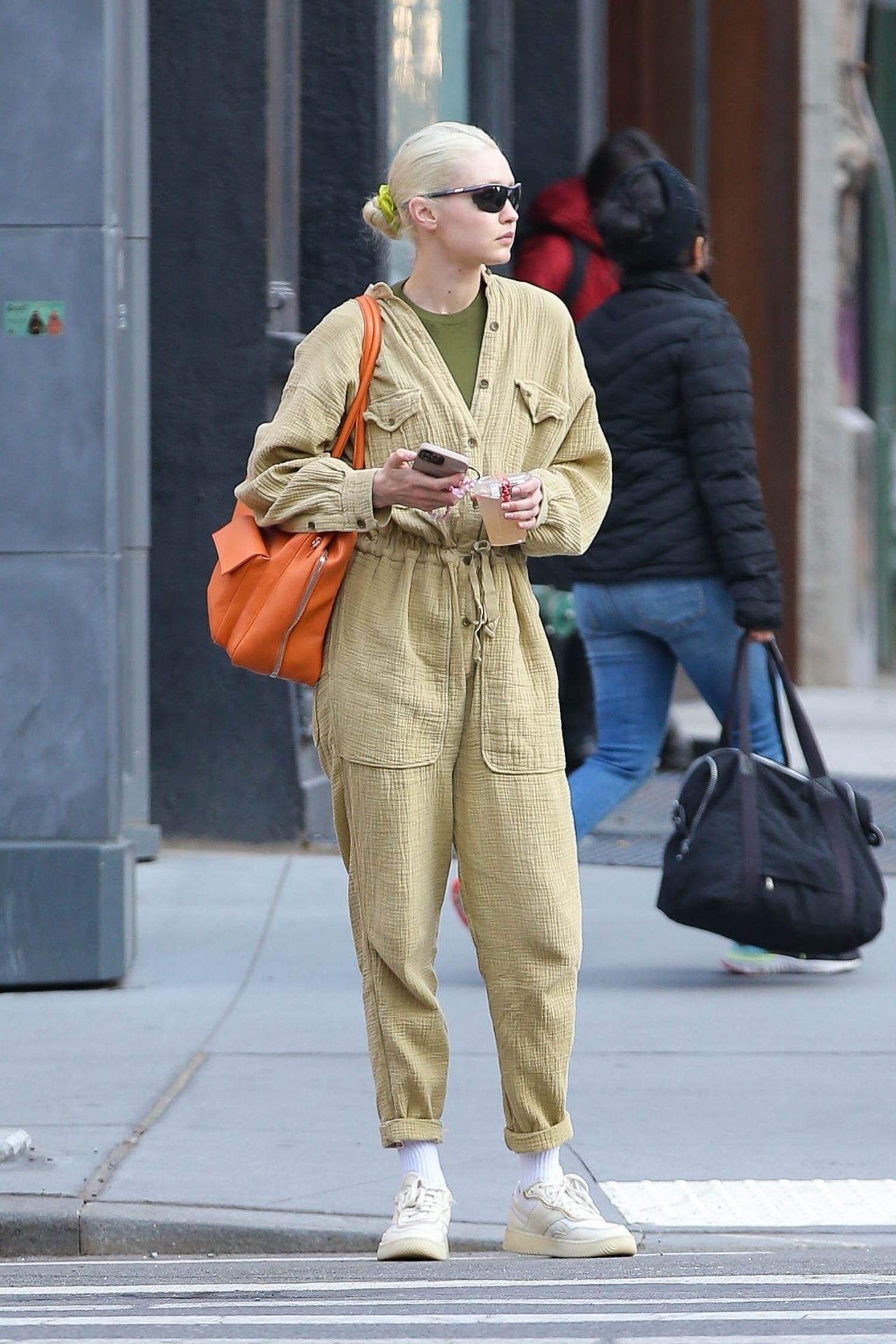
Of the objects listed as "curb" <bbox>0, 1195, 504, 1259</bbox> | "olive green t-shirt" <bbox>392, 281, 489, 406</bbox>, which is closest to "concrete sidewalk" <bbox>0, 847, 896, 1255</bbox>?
"curb" <bbox>0, 1195, 504, 1259</bbox>

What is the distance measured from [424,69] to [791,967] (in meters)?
4.67

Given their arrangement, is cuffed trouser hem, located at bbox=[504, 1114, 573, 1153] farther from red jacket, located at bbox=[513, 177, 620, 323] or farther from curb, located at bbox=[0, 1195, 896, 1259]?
red jacket, located at bbox=[513, 177, 620, 323]

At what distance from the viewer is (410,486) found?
12.5ft

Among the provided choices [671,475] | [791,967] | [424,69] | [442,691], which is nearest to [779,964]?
[791,967]

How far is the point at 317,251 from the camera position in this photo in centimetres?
848

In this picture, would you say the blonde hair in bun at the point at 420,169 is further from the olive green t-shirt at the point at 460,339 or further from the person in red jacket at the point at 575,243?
the person in red jacket at the point at 575,243

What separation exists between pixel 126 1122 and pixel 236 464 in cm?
339

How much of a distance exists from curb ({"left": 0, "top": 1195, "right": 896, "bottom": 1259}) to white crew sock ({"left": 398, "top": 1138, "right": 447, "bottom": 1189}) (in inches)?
5.8

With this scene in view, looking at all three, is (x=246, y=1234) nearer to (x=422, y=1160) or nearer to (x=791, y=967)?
(x=422, y=1160)

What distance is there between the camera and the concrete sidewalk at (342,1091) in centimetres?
428

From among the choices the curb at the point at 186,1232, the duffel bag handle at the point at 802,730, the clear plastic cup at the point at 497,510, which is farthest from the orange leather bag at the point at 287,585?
the duffel bag handle at the point at 802,730

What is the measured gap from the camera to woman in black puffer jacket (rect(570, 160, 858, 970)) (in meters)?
5.98

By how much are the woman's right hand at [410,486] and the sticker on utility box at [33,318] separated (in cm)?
237

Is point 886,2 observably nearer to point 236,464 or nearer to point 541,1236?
point 236,464
